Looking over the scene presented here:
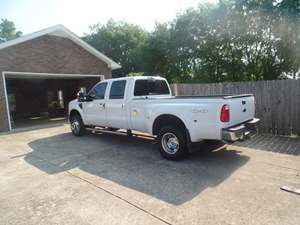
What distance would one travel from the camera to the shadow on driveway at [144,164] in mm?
4164

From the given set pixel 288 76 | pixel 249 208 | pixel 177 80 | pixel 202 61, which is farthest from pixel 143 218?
pixel 177 80

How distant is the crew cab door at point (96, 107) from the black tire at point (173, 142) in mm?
2599

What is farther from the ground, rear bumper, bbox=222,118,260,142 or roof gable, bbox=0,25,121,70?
roof gable, bbox=0,25,121,70

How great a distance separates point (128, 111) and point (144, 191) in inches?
113

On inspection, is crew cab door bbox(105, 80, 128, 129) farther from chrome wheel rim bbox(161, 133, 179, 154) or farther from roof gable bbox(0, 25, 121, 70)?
roof gable bbox(0, 25, 121, 70)

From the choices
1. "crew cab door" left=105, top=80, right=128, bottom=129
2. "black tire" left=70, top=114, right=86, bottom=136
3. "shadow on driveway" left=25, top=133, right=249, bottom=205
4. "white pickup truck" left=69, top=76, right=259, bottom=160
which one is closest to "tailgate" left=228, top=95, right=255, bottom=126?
"white pickup truck" left=69, top=76, right=259, bottom=160

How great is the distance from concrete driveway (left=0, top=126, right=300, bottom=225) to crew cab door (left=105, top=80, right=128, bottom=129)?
859mm

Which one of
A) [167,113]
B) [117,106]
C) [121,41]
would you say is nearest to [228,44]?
[117,106]

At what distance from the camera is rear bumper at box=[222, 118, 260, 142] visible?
4.50 metres

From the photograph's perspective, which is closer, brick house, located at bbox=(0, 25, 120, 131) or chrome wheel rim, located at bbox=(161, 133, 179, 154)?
chrome wheel rim, located at bbox=(161, 133, 179, 154)

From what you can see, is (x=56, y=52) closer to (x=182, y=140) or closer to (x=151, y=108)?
(x=151, y=108)

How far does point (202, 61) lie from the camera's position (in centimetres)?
2267

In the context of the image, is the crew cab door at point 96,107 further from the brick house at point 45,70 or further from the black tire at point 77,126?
the brick house at point 45,70

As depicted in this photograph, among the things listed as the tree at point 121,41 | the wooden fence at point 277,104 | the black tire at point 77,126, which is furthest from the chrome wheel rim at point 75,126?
the tree at point 121,41
